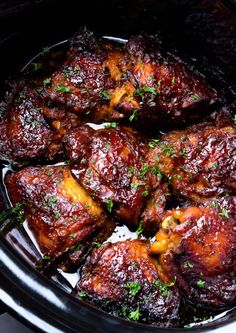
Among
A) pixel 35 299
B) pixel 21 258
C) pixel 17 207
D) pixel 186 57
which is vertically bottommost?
pixel 35 299

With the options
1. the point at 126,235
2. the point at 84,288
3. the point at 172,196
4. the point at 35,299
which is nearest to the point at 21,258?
the point at 35,299

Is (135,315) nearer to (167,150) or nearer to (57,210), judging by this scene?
(57,210)

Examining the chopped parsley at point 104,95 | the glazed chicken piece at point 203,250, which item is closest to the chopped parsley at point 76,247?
the glazed chicken piece at point 203,250

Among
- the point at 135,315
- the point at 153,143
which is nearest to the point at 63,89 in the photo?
the point at 153,143

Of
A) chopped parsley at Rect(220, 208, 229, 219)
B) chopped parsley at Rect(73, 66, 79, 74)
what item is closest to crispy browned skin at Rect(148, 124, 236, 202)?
chopped parsley at Rect(220, 208, 229, 219)

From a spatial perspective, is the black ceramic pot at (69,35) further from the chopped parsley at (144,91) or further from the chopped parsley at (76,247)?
the chopped parsley at (144,91)

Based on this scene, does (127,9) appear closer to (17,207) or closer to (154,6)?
(154,6)
